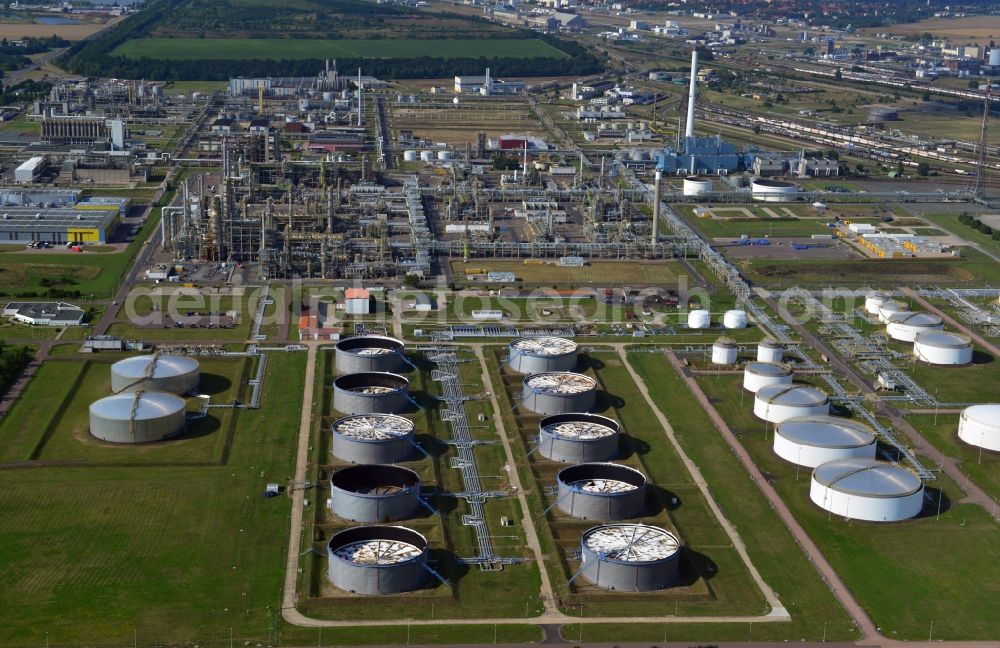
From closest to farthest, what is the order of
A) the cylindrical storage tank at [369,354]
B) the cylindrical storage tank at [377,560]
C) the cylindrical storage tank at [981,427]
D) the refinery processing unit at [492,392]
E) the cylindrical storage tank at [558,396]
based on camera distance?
1. the cylindrical storage tank at [377,560]
2. the refinery processing unit at [492,392]
3. the cylindrical storage tank at [981,427]
4. the cylindrical storage tank at [558,396]
5. the cylindrical storage tank at [369,354]

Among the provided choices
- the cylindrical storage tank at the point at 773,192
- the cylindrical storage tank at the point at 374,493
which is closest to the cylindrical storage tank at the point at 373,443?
the cylindrical storage tank at the point at 374,493

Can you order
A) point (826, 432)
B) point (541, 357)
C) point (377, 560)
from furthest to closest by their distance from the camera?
point (541, 357)
point (826, 432)
point (377, 560)

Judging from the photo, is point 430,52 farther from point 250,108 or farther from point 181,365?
point 181,365

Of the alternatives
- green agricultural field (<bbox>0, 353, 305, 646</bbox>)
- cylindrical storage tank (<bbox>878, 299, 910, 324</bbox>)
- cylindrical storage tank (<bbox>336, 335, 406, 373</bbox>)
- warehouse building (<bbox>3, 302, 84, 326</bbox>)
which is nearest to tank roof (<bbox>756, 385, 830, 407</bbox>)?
cylindrical storage tank (<bbox>878, 299, 910, 324</bbox>)

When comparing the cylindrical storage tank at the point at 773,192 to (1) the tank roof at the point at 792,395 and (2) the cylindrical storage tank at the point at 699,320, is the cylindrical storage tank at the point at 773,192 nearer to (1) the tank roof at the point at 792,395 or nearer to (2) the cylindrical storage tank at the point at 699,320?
(2) the cylindrical storage tank at the point at 699,320

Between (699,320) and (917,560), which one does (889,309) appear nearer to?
(699,320)

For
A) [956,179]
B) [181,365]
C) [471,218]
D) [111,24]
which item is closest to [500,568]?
[181,365]

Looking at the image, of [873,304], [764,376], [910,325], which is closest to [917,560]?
[764,376]
